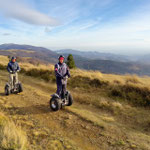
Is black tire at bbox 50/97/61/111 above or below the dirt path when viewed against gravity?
above

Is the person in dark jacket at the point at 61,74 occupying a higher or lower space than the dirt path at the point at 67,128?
higher

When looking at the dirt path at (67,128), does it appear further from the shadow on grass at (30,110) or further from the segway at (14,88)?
the segway at (14,88)

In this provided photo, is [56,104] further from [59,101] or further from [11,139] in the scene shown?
[11,139]

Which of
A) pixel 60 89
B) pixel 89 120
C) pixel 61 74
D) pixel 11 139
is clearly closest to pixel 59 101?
pixel 60 89

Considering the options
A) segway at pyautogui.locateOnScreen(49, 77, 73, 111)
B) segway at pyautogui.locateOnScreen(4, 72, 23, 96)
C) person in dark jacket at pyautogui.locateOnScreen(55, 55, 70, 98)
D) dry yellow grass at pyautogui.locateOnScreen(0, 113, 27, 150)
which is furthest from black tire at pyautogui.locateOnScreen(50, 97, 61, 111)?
segway at pyautogui.locateOnScreen(4, 72, 23, 96)

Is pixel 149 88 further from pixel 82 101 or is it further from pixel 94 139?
pixel 94 139

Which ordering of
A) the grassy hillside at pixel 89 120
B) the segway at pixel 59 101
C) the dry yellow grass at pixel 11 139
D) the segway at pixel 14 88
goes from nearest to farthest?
1. the dry yellow grass at pixel 11 139
2. the grassy hillside at pixel 89 120
3. the segway at pixel 59 101
4. the segway at pixel 14 88

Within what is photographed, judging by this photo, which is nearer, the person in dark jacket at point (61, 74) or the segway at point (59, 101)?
the segway at point (59, 101)

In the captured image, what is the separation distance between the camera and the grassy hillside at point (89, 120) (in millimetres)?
4211

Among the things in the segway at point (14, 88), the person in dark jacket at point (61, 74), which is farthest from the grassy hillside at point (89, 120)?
the person in dark jacket at point (61, 74)

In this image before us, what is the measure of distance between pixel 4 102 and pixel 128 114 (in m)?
7.06

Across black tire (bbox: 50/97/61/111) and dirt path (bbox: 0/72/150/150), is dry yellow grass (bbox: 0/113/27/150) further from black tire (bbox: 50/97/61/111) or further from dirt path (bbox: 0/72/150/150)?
black tire (bbox: 50/97/61/111)

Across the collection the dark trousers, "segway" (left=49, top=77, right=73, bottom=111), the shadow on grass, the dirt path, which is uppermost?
the dark trousers

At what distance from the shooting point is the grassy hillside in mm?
4211
